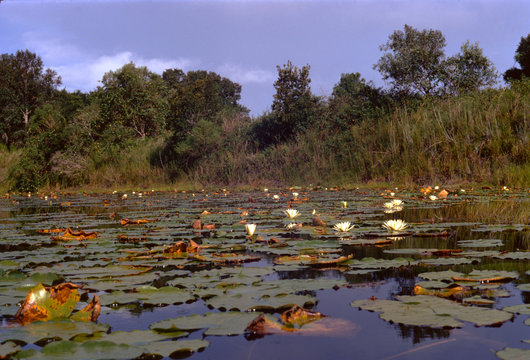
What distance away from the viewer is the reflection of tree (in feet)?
3.47

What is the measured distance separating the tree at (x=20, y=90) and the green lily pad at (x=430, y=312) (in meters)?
35.1

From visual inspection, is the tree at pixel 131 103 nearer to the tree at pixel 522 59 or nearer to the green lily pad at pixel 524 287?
the green lily pad at pixel 524 287

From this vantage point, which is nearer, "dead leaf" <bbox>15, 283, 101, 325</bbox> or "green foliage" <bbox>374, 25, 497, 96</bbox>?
"dead leaf" <bbox>15, 283, 101, 325</bbox>

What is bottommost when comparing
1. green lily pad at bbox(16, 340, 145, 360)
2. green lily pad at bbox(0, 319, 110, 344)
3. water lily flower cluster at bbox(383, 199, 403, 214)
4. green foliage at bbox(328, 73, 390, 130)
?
green lily pad at bbox(0, 319, 110, 344)

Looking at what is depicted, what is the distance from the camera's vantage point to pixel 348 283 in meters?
1.62

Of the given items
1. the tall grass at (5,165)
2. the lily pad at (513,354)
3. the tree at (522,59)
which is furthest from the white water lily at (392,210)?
the tree at (522,59)

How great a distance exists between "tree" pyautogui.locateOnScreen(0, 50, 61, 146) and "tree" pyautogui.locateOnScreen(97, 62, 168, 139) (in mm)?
18493

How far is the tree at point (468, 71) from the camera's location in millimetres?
15500

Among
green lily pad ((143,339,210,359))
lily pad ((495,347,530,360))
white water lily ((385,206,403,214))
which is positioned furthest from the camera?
white water lily ((385,206,403,214))

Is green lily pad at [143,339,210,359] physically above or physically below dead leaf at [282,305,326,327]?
below

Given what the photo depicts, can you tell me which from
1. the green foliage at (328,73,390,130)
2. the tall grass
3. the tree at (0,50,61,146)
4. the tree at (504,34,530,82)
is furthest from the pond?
the tree at (0,50,61,146)

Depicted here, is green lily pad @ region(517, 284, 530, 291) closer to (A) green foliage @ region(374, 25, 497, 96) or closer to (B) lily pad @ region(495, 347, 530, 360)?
(B) lily pad @ region(495, 347, 530, 360)

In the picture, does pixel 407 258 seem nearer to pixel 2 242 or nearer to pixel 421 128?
pixel 2 242

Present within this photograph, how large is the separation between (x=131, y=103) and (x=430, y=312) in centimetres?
1677
